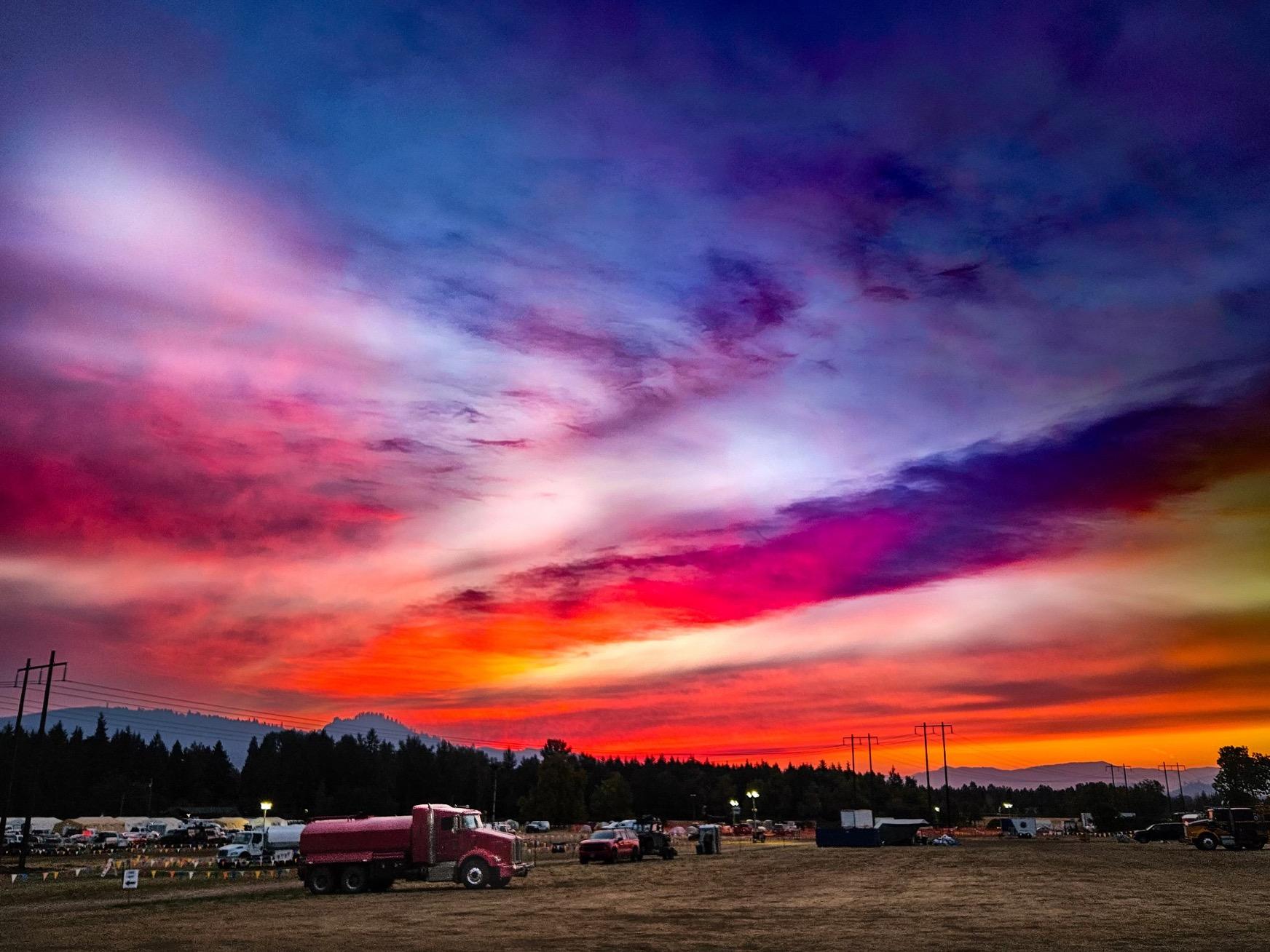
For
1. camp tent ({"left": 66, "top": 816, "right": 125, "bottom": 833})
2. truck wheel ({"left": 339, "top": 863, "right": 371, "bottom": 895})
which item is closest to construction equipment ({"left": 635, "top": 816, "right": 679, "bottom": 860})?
truck wheel ({"left": 339, "top": 863, "right": 371, "bottom": 895})

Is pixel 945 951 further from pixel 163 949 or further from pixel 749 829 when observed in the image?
pixel 749 829

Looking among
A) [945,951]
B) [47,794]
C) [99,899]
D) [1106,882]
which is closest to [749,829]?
[1106,882]

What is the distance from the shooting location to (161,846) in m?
104

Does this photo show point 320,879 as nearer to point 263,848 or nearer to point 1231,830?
point 263,848

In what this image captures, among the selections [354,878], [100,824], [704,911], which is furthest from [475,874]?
[100,824]

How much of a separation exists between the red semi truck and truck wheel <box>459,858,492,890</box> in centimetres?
3

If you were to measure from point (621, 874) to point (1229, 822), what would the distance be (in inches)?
2032

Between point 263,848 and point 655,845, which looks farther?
point 263,848

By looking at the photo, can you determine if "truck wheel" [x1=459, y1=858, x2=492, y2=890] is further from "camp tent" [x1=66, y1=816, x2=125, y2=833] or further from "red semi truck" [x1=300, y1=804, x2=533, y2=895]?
"camp tent" [x1=66, y1=816, x2=125, y2=833]

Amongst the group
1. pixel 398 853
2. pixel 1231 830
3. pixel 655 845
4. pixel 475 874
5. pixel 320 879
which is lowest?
pixel 655 845

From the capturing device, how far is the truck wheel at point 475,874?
139 feet

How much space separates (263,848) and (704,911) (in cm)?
A: 5430

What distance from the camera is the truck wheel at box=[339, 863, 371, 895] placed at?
41562 mm

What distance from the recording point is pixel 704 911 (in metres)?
30.7
